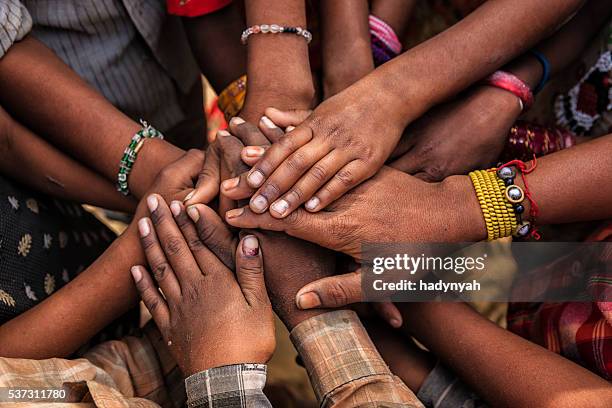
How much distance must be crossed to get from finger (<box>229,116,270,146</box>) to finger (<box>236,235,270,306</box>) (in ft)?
0.52

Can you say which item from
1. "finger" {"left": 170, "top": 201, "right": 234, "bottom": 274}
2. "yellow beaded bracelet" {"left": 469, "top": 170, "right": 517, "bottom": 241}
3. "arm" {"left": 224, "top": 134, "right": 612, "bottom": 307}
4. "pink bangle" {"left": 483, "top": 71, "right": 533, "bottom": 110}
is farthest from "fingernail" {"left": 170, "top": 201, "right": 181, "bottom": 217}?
"pink bangle" {"left": 483, "top": 71, "right": 533, "bottom": 110}

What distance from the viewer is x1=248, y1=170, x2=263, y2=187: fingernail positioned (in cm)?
91

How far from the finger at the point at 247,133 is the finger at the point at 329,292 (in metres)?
0.25

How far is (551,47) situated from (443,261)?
1.63 feet

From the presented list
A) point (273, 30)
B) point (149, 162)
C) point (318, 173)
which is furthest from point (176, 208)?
point (273, 30)

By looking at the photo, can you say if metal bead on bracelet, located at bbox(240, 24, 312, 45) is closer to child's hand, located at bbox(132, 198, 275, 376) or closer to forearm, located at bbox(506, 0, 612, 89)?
child's hand, located at bbox(132, 198, 275, 376)

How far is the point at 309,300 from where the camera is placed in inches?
36.1

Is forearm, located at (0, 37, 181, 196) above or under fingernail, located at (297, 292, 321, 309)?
above

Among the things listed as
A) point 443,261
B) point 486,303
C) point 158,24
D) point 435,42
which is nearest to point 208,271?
point 443,261

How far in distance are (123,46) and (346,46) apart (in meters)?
0.51

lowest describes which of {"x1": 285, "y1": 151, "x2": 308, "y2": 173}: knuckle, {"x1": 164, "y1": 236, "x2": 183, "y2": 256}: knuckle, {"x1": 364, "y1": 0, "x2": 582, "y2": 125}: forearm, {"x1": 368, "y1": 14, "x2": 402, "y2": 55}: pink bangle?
{"x1": 164, "y1": 236, "x2": 183, "y2": 256}: knuckle

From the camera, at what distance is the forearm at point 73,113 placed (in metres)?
1.07

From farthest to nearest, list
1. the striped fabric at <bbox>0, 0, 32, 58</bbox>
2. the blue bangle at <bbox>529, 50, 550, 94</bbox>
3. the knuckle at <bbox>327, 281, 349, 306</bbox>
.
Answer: the blue bangle at <bbox>529, 50, 550, 94</bbox>, the striped fabric at <bbox>0, 0, 32, 58</bbox>, the knuckle at <bbox>327, 281, 349, 306</bbox>

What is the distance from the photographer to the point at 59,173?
1.13 m
